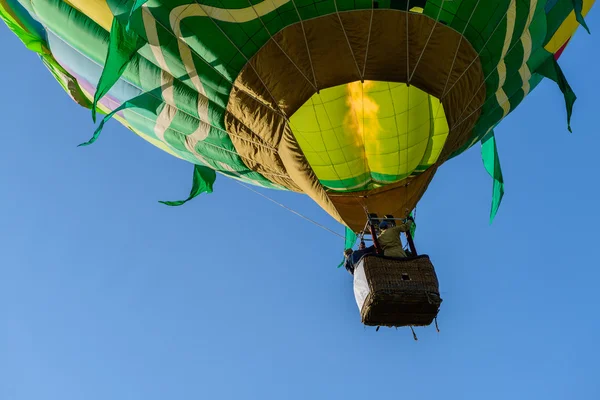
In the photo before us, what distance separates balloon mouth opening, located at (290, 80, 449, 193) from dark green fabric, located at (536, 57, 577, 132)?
3.34 feet

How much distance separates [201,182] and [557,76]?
3.18 m

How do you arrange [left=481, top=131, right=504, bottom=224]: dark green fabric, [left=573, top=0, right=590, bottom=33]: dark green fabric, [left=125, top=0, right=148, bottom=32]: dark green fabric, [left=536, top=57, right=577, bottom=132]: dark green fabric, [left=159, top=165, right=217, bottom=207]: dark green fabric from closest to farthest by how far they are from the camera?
[left=125, top=0, right=148, bottom=32]: dark green fabric
[left=573, top=0, right=590, bottom=33]: dark green fabric
[left=536, top=57, right=577, bottom=132]: dark green fabric
[left=159, top=165, right=217, bottom=207]: dark green fabric
[left=481, top=131, right=504, bottom=224]: dark green fabric

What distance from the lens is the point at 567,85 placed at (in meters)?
7.70

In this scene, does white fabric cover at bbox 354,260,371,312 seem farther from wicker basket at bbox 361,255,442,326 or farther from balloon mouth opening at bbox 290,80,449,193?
balloon mouth opening at bbox 290,80,449,193

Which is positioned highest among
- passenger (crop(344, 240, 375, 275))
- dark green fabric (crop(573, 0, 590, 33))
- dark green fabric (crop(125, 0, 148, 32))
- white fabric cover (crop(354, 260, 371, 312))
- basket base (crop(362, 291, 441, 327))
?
dark green fabric (crop(573, 0, 590, 33))

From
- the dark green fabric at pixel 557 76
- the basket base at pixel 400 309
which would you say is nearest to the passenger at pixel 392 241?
the basket base at pixel 400 309

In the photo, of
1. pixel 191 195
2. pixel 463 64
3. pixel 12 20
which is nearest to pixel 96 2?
pixel 12 20

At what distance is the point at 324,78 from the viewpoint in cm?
686

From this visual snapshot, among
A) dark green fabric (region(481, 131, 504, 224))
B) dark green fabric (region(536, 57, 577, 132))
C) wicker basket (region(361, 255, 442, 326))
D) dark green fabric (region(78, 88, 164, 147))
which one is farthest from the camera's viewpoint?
dark green fabric (region(481, 131, 504, 224))

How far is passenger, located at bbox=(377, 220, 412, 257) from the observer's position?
6914mm

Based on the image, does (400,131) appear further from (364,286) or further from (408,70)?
(364,286)

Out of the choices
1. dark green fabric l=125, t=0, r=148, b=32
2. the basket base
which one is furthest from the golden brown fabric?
the basket base

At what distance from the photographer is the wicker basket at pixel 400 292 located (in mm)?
6475

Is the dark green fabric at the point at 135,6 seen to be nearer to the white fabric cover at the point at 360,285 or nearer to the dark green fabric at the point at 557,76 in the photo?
the white fabric cover at the point at 360,285
